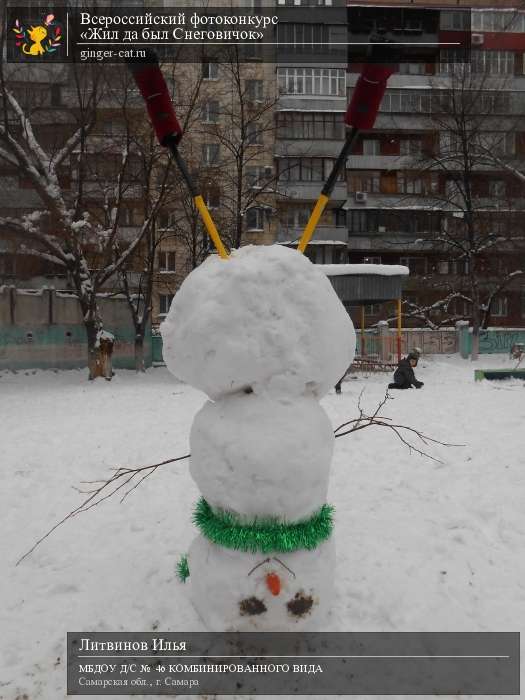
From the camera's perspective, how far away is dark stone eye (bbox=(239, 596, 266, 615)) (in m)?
2.23

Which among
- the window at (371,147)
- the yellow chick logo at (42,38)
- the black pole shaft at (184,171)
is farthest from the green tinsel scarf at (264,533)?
the window at (371,147)

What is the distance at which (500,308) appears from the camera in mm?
28969

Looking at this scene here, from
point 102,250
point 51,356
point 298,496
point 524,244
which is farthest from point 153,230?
point 524,244

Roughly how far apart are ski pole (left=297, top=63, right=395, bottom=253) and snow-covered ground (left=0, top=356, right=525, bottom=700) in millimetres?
2309

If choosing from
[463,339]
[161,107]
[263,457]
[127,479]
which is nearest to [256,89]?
[463,339]

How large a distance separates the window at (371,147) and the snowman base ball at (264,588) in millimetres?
31503

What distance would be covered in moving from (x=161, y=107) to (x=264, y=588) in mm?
2477

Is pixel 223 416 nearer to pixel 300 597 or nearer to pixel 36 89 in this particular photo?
pixel 300 597

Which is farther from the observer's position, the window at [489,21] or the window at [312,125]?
the window at [489,21]

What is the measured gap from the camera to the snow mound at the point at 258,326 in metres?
2.12

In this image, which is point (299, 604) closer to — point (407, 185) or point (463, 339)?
point (463, 339)

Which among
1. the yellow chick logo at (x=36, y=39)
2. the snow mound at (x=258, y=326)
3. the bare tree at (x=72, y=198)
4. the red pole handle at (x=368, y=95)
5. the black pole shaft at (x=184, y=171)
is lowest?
the snow mound at (x=258, y=326)

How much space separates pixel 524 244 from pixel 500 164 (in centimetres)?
429

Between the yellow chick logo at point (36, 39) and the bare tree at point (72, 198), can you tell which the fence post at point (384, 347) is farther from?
the yellow chick logo at point (36, 39)
